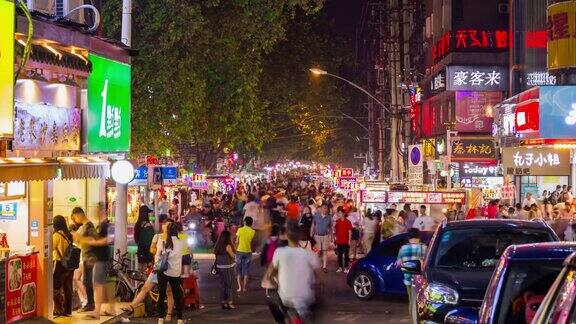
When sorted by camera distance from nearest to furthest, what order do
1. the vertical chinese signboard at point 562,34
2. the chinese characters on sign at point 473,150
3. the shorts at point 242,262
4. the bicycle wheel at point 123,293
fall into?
the bicycle wheel at point 123,293
the shorts at point 242,262
the vertical chinese signboard at point 562,34
the chinese characters on sign at point 473,150

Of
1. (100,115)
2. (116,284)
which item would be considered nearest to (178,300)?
(116,284)

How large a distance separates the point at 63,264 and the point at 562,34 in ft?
52.6

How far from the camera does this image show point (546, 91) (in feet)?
86.7

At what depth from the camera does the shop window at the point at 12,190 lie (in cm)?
1611

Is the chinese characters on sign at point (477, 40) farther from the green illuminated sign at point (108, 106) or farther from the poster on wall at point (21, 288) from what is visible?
the poster on wall at point (21, 288)

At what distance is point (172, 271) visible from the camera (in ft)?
53.8

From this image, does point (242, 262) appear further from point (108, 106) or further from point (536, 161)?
point (536, 161)

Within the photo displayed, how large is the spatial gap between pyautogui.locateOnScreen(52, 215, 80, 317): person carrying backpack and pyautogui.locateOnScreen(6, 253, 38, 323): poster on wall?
0.67 metres

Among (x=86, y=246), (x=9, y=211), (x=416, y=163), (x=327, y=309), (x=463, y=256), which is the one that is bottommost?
(x=327, y=309)

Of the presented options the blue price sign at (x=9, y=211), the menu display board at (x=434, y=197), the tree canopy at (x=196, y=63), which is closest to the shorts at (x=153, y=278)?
the blue price sign at (x=9, y=211)

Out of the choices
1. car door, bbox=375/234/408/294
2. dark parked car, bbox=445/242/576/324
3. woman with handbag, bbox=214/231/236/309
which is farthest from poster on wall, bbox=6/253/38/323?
dark parked car, bbox=445/242/576/324

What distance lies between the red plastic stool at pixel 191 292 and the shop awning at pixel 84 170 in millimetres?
2537

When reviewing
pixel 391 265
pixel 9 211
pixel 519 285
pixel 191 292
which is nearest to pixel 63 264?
pixel 9 211

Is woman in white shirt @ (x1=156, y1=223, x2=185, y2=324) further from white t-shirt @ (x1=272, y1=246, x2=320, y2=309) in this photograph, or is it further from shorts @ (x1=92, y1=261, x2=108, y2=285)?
white t-shirt @ (x1=272, y1=246, x2=320, y2=309)
